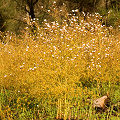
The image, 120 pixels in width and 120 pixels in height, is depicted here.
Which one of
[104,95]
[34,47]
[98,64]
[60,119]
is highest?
[34,47]

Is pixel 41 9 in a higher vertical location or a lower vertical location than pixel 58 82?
higher

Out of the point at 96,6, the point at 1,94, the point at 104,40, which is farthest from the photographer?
the point at 96,6

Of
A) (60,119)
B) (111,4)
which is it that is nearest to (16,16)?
(111,4)

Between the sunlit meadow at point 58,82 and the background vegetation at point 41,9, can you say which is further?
the background vegetation at point 41,9

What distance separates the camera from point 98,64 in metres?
4.84

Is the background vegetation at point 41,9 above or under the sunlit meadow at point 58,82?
above

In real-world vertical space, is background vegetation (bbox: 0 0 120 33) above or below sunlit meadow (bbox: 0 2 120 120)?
above

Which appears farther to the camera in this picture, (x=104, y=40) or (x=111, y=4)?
(x=111, y=4)

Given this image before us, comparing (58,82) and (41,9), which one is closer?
(58,82)

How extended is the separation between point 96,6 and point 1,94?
913 centimetres

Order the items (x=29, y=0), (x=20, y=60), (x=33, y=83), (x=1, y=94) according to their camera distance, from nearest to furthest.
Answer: (x=33, y=83)
(x=1, y=94)
(x=20, y=60)
(x=29, y=0)

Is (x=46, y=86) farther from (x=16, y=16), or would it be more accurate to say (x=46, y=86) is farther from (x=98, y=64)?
(x=16, y=16)

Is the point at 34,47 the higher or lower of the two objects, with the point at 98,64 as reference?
higher

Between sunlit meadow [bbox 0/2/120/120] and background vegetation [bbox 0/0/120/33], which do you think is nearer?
sunlit meadow [bbox 0/2/120/120]
